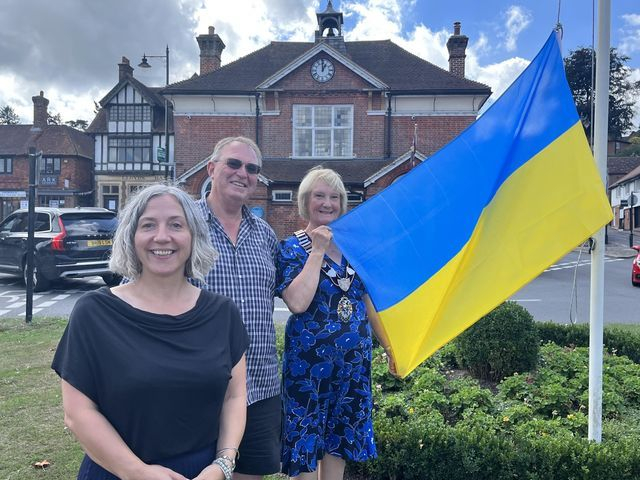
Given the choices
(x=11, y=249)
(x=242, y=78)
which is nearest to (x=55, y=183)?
(x=242, y=78)

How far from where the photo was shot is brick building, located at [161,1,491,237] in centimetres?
2305

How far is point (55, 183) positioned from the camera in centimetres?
3838

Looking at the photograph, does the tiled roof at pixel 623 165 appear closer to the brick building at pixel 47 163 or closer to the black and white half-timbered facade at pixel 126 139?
the black and white half-timbered facade at pixel 126 139

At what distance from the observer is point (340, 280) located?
9.26 ft

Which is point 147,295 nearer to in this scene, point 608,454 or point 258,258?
point 258,258

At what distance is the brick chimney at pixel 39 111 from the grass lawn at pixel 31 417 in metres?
40.3

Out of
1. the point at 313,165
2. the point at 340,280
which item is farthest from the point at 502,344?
the point at 313,165

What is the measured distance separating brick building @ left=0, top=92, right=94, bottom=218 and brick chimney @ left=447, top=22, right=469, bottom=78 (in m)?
28.6

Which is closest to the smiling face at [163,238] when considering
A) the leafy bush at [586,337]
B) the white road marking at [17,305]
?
the leafy bush at [586,337]

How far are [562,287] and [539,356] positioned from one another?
971 cm

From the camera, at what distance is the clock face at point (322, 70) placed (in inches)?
925

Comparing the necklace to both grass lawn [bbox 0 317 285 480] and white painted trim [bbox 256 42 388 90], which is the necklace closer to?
grass lawn [bbox 0 317 285 480]

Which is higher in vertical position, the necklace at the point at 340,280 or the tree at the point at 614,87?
the tree at the point at 614,87

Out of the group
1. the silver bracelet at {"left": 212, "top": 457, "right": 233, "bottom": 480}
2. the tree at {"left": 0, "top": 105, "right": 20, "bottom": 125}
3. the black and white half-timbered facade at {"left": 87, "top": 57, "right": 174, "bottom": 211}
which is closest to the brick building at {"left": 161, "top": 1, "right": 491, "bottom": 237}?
the black and white half-timbered facade at {"left": 87, "top": 57, "right": 174, "bottom": 211}
